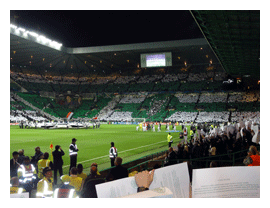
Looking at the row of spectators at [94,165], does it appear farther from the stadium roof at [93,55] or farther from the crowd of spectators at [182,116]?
the crowd of spectators at [182,116]

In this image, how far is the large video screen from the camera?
196 feet

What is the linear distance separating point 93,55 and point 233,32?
5088 cm

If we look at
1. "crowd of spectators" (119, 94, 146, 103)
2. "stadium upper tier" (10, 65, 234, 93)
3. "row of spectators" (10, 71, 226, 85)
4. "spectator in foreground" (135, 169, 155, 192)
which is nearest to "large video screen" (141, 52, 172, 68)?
"stadium upper tier" (10, 65, 234, 93)

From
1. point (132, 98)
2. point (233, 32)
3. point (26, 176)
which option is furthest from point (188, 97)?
point (26, 176)

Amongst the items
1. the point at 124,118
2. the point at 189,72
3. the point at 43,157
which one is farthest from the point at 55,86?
the point at 43,157

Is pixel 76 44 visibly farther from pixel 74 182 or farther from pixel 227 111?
pixel 74 182

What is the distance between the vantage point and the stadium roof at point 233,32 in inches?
479

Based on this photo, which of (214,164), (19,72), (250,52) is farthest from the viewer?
(19,72)

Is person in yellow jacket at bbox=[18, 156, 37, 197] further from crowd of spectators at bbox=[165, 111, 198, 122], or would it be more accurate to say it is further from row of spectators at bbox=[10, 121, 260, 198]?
crowd of spectators at bbox=[165, 111, 198, 122]

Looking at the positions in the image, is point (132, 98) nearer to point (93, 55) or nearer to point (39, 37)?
point (93, 55)

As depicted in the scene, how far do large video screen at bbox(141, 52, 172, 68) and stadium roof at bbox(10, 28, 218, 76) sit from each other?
1.09 metres

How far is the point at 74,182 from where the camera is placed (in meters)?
5.54
